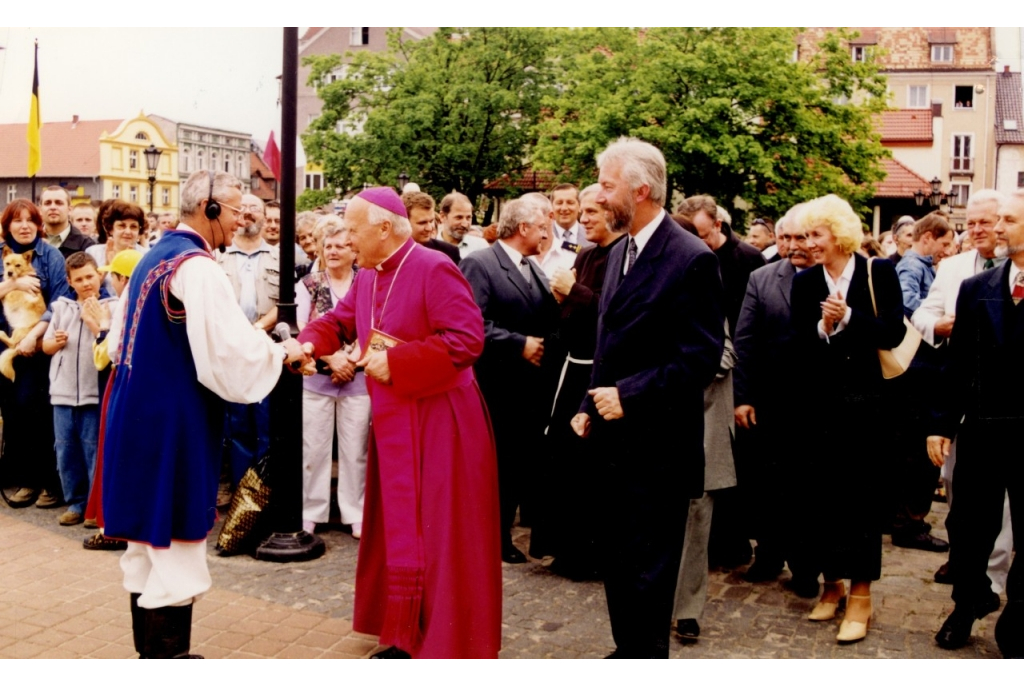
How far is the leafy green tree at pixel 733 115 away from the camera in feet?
107

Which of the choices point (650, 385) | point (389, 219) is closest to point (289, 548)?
point (389, 219)

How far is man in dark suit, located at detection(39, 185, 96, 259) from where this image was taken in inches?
333

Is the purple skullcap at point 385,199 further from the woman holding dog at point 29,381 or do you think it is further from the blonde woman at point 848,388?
the woman holding dog at point 29,381

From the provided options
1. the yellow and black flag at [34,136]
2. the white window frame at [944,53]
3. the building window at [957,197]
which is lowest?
the yellow and black flag at [34,136]

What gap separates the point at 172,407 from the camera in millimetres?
4180

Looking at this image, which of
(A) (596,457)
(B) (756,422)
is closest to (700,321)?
(A) (596,457)

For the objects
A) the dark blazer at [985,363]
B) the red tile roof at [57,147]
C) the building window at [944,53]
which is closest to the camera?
the dark blazer at [985,363]

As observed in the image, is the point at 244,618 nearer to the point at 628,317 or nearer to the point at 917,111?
the point at 628,317

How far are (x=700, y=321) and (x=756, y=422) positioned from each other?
7.07ft

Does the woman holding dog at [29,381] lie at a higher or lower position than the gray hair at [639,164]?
lower

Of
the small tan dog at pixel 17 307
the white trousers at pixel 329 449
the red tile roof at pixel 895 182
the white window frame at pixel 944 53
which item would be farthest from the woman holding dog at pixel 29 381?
the red tile roof at pixel 895 182

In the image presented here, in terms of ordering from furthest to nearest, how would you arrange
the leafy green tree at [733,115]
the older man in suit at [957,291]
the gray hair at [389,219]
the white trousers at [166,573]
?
the leafy green tree at [733,115] → the older man in suit at [957,291] → the gray hair at [389,219] → the white trousers at [166,573]

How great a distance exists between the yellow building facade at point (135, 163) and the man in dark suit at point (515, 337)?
88.7 inches

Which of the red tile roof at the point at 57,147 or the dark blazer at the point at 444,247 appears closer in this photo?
the red tile roof at the point at 57,147
